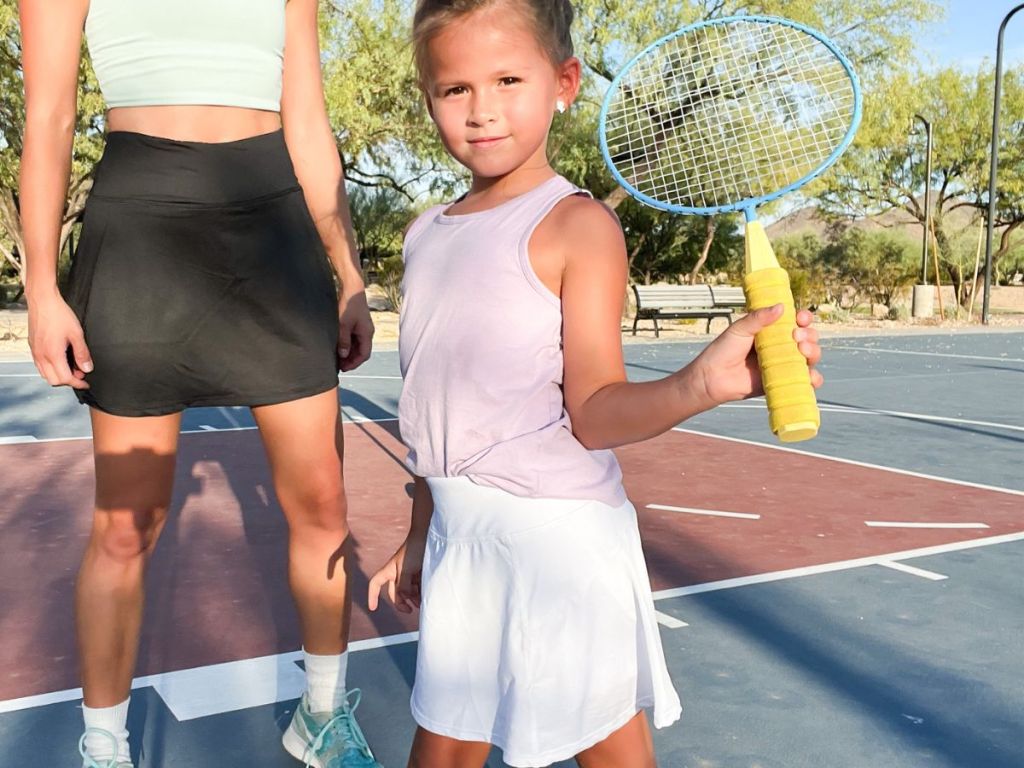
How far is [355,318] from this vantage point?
99.5 inches

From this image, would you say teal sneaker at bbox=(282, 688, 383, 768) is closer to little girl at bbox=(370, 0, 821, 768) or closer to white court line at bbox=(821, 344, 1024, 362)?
little girl at bbox=(370, 0, 821, 768)

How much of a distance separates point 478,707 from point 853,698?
1.63 m

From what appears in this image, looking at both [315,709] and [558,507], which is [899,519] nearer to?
[315,709]

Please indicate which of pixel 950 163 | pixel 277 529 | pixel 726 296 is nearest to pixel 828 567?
pixel 277 529

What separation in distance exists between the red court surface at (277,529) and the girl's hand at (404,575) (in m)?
→ 1.42

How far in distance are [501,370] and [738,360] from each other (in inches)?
17.3

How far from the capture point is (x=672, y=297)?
19.2m

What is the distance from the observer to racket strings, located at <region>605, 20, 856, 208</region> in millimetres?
2281

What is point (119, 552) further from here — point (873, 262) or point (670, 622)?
point (873, 262)

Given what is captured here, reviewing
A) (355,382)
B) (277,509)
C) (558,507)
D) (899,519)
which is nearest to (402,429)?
(558,507)

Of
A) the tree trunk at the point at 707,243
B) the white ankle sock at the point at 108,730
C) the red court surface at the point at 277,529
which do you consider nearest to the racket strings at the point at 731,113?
the white ankle sock at the point at 108,730

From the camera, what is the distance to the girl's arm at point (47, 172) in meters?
2.06

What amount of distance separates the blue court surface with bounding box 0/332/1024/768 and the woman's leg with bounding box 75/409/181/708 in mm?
374

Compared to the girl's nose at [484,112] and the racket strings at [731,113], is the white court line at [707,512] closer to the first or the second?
the racket strings at [731,113]
